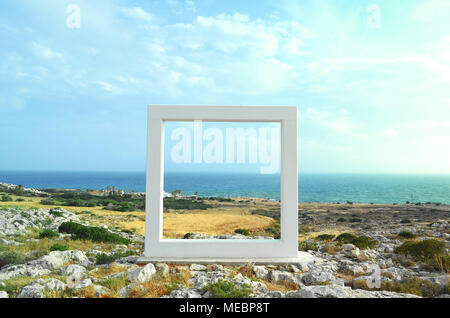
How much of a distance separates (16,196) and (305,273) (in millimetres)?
19791

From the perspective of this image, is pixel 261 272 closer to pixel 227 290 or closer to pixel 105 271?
pixel 227 290

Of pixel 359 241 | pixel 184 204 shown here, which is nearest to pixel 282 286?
pixel 184 204

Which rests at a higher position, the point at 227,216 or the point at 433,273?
the point at 227,216

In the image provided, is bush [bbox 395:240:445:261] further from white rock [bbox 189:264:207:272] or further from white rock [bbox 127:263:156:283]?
white rock [bbox 127:263:156:283]

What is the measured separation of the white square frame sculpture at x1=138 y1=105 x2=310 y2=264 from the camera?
5859mm

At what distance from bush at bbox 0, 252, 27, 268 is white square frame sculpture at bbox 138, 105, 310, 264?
109 inches

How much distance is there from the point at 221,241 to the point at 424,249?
447 cm

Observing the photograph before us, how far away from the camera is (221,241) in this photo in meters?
5.88

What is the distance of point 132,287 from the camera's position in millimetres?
4766

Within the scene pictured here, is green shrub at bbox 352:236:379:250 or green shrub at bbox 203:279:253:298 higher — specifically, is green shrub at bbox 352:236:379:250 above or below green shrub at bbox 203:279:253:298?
below

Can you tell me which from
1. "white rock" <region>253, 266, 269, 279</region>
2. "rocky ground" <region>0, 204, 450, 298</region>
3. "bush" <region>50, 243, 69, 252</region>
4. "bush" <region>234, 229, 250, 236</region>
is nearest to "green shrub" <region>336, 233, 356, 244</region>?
"rocky ground" <region>0, 204, 450, 298</region>
